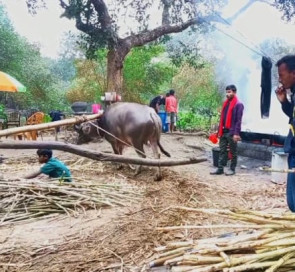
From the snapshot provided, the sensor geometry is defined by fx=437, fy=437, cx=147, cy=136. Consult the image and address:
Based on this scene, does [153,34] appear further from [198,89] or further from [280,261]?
[198,89]

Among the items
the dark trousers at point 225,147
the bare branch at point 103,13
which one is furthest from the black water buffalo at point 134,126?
the bare branch at point 103,13

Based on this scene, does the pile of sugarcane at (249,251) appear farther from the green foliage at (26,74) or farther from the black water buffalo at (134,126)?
the green foliage at (26,74)

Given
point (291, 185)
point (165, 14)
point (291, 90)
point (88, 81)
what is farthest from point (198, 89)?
point (291, 185)

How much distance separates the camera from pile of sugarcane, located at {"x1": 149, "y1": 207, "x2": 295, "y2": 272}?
7.45 ft

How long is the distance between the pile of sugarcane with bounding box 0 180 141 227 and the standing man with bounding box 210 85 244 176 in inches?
118

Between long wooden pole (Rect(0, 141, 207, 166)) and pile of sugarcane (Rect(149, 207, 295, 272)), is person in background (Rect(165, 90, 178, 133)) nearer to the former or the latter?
pile of sugarcane (Rect(149, 207, 295, 272))

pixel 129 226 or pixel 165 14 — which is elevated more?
pixel 165 14

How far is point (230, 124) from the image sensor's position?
798 cm

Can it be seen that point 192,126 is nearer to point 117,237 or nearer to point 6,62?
point 6,62

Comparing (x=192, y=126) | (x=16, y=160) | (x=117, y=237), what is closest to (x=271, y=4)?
(x=192, y=126)

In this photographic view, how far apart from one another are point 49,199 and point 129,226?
117 centimetres

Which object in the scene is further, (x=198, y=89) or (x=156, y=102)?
(x=198, y=89)

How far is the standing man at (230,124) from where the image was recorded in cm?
792

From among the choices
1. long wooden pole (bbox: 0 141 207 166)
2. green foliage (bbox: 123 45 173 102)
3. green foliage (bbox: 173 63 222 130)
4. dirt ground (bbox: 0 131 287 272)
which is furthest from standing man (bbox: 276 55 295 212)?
green foliage (bbox: 173 63 222 130)
